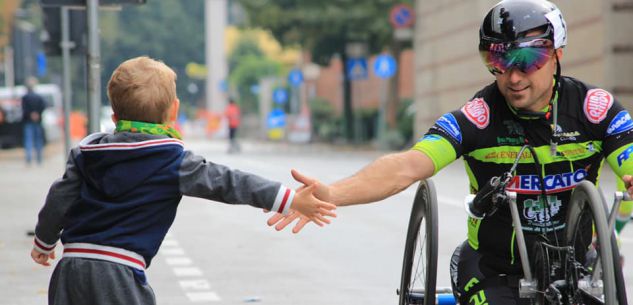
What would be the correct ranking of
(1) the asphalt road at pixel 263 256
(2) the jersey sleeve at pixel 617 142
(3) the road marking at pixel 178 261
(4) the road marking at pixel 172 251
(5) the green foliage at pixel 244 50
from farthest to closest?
(5) the green foliage at pixel 244 50
(4) the road marking at pixel 172 251
(3) the road marking at pixel 178 261
(1) the asphalt road at pixel 263 256
(2) the jersey sleeve at pixel 617 142

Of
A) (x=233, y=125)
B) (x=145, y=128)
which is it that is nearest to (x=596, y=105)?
(x=145, y=128)

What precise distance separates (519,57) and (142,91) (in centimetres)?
128

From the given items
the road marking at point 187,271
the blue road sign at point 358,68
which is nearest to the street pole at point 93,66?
the road marking at point 187,271

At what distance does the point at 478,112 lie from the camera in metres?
4.71

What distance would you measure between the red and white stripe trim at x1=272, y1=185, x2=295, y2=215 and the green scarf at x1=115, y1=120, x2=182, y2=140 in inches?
16.1

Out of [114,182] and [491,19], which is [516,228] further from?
[114,182]

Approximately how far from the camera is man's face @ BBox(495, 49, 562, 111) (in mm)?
4617

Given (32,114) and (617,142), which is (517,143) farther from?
(32,114)

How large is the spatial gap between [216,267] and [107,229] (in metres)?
5.79

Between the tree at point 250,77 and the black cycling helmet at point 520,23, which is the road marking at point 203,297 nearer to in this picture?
the black cycling helmet at point 520,23

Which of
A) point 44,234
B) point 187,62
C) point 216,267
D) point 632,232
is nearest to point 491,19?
point 44,234

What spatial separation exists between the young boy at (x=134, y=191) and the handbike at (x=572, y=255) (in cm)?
65

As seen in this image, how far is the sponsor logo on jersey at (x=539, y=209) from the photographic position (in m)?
4.66

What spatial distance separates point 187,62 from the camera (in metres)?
136
